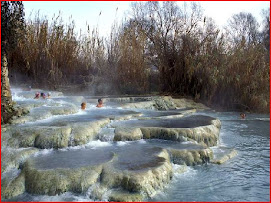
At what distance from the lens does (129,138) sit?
594 cm

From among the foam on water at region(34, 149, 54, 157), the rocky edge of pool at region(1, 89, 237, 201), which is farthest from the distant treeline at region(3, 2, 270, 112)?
the foam on water at region(34, 149, 54, 157)

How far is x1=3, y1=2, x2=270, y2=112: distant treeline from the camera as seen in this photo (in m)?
12.0

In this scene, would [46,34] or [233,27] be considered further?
[233,27]

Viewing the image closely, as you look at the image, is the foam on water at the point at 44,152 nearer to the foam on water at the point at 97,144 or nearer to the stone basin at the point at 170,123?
the foam on water at the point at 97,144

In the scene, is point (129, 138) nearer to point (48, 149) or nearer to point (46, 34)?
point (48, 149)

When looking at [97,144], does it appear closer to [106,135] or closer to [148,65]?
[106,135]

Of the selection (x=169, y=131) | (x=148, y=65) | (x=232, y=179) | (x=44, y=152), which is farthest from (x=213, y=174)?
(x=148, y=65)

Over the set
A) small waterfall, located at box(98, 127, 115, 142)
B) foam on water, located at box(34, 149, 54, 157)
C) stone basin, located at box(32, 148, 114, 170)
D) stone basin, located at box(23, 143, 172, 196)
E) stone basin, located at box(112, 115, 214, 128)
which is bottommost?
stone basin, located at box(23, 143, 172, 196)

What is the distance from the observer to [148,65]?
1402 centimetres

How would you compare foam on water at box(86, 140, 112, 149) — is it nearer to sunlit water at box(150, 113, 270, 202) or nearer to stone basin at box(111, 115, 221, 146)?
stone basin at box(111, 115, 221, 146)

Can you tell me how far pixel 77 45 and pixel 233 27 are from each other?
71.5ft

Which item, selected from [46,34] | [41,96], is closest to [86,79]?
[46,34]

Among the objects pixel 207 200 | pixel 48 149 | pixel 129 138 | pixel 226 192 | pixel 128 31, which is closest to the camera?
pixel 207 200

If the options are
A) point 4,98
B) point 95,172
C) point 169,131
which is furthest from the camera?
point 4,98
